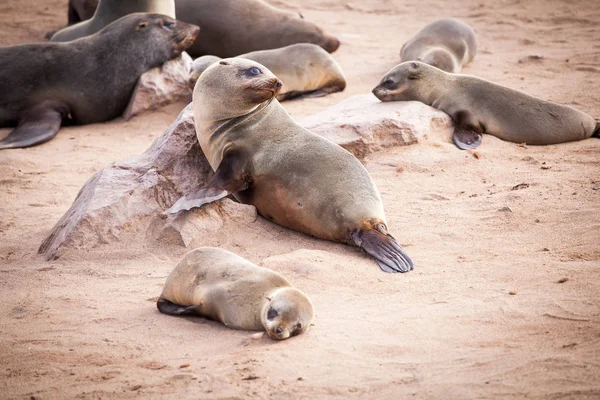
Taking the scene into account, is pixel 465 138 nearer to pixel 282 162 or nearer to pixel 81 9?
pixel 282 162

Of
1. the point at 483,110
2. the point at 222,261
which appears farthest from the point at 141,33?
the point at 222,261

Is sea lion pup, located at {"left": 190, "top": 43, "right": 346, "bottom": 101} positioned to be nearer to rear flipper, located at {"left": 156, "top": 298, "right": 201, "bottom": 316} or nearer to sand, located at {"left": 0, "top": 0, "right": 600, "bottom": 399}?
sand, located at {"left": 0, "top": 0, "right": 600, "bottom": 399}

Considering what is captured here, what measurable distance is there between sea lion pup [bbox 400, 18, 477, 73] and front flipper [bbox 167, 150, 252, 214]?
13.9 feet

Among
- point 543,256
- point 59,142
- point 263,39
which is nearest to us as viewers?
point 543,256

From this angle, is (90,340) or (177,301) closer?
(90,340)

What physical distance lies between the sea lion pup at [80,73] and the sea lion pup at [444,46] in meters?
2.83

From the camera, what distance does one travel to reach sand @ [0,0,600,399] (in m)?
3.18

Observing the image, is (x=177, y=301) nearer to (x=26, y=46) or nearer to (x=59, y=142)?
(x=59, y=142)

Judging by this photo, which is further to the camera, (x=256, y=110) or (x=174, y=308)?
(x=256, y=110)

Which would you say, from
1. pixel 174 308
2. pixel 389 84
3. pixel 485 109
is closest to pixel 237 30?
pixel 389 84

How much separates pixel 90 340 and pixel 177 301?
0.49m

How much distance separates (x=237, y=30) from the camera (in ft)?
33.9

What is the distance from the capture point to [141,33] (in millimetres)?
8727

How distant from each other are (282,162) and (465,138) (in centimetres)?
212
